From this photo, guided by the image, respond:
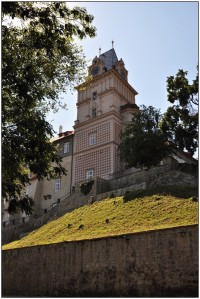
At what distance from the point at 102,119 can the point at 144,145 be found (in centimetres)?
1114

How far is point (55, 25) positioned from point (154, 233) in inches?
384

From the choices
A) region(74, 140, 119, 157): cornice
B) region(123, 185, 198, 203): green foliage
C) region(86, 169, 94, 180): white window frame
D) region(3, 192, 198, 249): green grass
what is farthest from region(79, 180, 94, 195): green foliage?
region(74, 140, 119, 157): cornice

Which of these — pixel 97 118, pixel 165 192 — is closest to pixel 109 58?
pixel 97 118

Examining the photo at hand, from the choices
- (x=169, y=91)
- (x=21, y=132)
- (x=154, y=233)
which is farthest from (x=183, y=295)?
(x=169, y=91)

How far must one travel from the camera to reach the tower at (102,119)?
41.4 metres

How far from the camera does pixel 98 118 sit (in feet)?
143

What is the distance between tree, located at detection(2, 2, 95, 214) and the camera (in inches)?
546

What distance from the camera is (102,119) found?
43281 mm

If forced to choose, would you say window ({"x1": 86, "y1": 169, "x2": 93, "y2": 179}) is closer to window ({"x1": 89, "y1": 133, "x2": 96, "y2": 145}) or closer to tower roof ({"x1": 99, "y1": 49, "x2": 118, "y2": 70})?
window ({"x1": 89, "y1": 133, "x2": 96, "y2": 145})

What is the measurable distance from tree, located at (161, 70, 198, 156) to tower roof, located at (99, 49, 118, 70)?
829 inches

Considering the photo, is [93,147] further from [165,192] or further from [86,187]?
[165,192]

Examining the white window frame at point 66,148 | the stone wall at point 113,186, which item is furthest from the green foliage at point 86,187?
the white window frame at point 66,148

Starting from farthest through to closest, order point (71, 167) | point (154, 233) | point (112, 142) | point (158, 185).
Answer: point (71, 167) → point (112, 142) → point (158, 185) → point (154, 233)

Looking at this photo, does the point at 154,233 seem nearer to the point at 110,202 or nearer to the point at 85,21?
the point at 85,21
